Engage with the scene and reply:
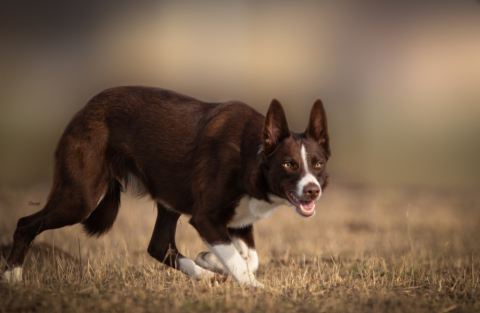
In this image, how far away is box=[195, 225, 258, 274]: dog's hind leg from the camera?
16.6 feet

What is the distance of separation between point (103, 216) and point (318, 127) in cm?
248

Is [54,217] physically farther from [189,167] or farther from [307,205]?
[307,205]

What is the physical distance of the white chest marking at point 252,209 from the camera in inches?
184

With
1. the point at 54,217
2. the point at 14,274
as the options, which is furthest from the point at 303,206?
the point at 14,274

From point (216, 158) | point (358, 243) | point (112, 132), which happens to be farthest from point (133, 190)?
point (358, 243)

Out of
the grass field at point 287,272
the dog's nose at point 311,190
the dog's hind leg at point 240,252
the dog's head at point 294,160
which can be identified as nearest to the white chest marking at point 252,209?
the dog's head at point 294,160

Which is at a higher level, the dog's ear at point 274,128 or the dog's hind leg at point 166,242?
the dog's ear at point 274,128

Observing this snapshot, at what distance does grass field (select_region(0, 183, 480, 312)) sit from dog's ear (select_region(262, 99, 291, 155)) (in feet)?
4.06

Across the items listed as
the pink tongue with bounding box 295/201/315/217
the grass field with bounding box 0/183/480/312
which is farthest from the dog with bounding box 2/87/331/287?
the grass field with bounding box 0/183/480/312

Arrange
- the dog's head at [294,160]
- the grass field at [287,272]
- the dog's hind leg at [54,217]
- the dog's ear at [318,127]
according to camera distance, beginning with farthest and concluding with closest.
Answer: the dog's hind leg at [54,217] → the dog's ear at [318,127] → the dog's head at [294,160] → the grass field at [287,272]

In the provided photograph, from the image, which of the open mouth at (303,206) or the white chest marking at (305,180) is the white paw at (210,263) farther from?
the white chest marking at (305,180)

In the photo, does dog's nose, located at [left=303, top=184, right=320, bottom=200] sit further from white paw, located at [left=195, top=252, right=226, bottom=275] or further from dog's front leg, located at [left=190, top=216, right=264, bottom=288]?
white paw, located at [left=195, top=252, right=226, bottom=275]

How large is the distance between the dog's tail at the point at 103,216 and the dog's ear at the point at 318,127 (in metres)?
2.13

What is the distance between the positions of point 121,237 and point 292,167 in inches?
201
